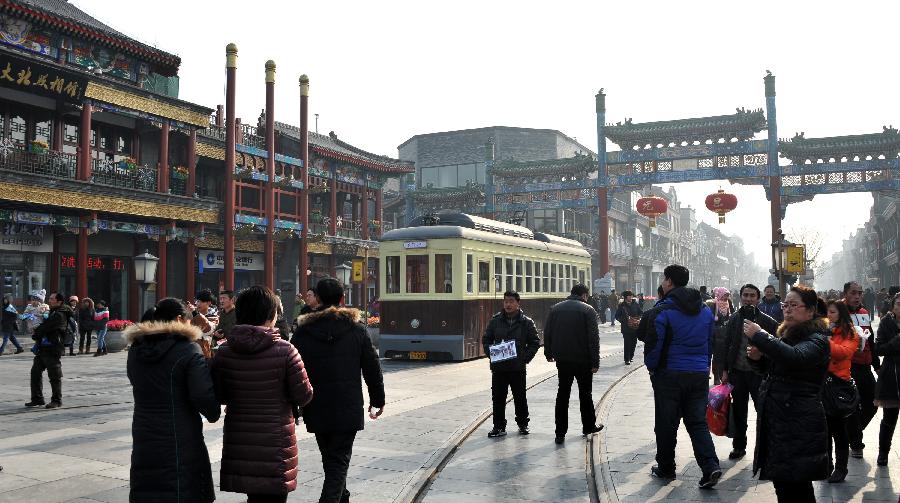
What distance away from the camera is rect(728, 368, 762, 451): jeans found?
21.7 feet

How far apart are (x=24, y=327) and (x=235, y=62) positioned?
1138 cm

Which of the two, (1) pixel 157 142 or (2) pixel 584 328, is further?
(1) pixel 157 142

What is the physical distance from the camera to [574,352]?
744 centimetres

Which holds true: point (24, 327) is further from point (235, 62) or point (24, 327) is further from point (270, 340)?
point (270, 340)

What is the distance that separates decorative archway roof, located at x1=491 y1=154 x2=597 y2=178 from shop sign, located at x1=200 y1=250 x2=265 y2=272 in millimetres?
13999

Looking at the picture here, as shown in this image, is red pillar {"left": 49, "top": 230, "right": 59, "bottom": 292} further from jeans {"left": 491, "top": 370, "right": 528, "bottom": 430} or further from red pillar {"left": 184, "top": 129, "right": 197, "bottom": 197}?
jeans {"left": 491, "top": 370, "right": 528, "bottom": 430}

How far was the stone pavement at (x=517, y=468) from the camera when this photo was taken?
540 centimetres

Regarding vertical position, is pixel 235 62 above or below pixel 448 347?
above

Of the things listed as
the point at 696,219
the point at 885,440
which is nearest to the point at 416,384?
the point at 885,440

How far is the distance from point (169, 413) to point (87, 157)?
823 inches

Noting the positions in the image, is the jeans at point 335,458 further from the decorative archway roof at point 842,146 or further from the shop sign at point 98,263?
the decorative archway roof at point 842,146

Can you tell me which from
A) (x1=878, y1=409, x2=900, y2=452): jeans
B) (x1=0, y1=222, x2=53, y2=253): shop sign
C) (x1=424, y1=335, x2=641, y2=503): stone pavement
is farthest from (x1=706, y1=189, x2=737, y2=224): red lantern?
(x1=0, y1=222, x2=53, y2=253): shop sign

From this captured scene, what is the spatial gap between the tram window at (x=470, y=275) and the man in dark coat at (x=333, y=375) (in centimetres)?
1062

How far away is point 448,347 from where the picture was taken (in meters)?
15.3
